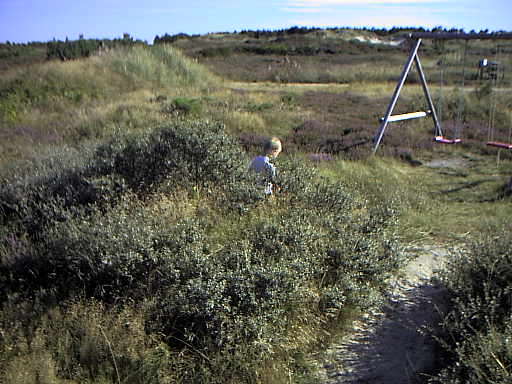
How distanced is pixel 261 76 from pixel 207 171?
21.6 m

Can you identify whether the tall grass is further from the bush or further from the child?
the bush

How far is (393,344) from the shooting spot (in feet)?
12.8

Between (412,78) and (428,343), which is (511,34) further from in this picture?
(412,78)

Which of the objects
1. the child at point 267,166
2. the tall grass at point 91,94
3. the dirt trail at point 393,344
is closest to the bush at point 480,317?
the dirt trail at point 393,344

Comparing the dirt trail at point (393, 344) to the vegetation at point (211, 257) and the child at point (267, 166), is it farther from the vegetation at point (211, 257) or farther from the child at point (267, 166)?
the child at point (267, 166)

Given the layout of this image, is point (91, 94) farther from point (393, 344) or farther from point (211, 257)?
point (393, 344)

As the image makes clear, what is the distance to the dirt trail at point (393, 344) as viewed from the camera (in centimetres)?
360

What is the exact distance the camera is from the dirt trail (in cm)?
360

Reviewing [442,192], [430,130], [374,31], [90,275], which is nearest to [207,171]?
[90,275]

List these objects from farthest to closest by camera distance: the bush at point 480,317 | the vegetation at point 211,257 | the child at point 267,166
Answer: the child at point 267,166 → the vegetation at point 211,257 → the bush at point 480,317

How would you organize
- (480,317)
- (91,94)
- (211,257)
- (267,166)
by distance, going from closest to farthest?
(480,317) < (211,257) < (267,166) < (91,94)

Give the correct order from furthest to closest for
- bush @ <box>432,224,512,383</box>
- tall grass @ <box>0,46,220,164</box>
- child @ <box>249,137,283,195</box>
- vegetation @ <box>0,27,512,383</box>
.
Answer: tall grass @ <box>0,46,220,164</box> < child @ <box>249,137,283,195</box> < vegetation @ <box>0,27,512,383</box> < bush @ <box>432,224,512,383</box>

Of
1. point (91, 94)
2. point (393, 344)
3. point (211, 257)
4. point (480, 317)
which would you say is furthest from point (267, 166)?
point (91, 94)

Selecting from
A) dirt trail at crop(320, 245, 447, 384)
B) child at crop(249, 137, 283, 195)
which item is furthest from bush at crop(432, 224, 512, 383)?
child at crop(249, 137, 283, 195)
